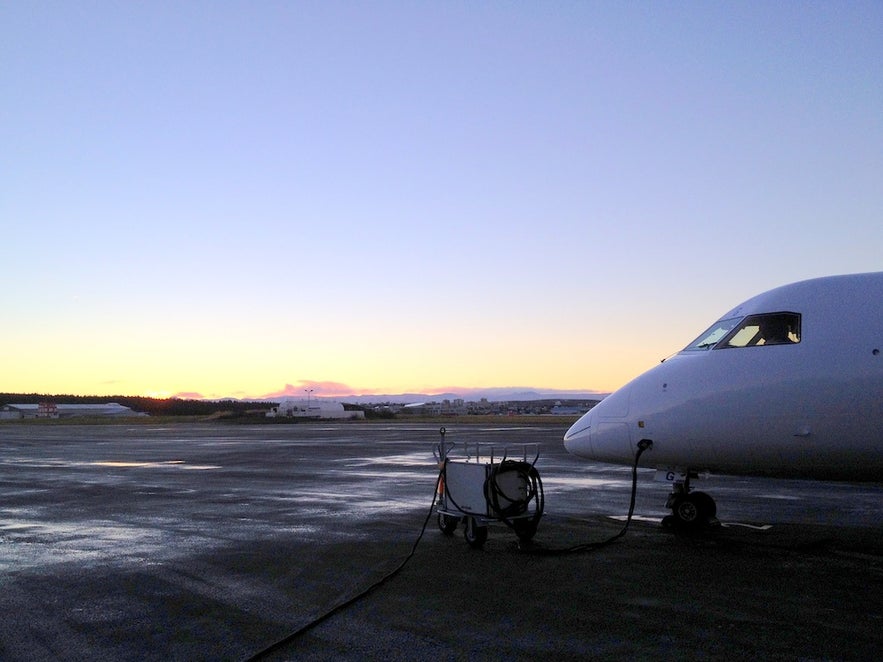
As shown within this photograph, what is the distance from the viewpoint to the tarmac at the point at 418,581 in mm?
6129

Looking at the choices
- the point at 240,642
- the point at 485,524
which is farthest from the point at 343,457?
the point at 240,642

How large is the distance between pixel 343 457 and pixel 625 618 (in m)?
23.0

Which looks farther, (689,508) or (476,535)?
(689,508)

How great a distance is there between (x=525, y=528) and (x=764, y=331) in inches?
172

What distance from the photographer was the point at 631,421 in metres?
10.9

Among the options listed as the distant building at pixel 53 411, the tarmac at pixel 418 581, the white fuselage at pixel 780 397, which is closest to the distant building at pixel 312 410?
the distant building at pixel 53 411

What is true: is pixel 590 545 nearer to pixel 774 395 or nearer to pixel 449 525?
pixel 449 525

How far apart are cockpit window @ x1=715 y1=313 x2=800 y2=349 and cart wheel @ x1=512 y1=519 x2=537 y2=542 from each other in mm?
3713

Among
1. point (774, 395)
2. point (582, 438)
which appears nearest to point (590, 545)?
point (582, 438)

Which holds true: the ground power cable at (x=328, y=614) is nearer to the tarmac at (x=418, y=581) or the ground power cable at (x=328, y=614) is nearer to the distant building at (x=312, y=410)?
the tarmac at (x=418, y=581)

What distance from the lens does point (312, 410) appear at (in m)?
107

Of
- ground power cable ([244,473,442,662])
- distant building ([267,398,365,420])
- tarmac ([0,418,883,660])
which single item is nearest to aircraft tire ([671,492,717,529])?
tarmac ([0,418,883,660])

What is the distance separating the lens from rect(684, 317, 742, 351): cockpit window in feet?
34.4

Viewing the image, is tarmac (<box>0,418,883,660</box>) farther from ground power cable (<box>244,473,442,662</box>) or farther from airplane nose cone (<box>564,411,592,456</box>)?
airplane nose cone (<box>564,411,592,456</box>)
